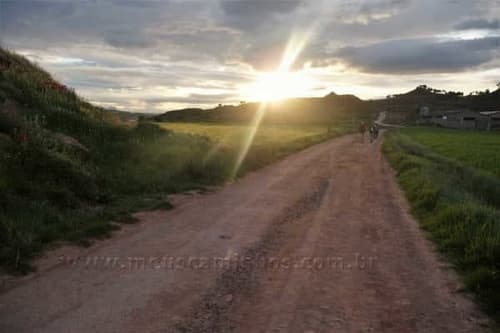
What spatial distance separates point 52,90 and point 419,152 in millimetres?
20204

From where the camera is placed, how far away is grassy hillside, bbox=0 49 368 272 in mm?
8016

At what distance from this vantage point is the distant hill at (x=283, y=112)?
4050 inches

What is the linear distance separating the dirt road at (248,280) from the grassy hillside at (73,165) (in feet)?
2.11

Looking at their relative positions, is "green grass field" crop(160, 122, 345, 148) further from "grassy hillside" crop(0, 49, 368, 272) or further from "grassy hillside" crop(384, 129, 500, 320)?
"grassy hillside" crop(384, 129, 500, 320)

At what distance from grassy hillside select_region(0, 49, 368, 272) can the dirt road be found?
64cm

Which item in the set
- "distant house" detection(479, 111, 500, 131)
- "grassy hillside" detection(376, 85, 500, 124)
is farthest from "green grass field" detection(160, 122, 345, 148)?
"grassy hillside" detection(376, 85, 500, 124)

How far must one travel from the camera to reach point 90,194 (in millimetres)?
10383

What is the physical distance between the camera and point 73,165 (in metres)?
11.0

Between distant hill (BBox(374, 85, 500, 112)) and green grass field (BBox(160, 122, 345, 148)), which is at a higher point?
distant hill (BBox(374, 85, 500, 112))

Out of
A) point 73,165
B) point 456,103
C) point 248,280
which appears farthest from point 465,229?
point 456,103

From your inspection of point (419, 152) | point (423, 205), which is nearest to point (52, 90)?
point (423, 205)

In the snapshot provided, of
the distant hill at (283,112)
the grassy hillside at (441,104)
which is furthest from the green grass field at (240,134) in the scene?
the grassy hillside at (441,104)

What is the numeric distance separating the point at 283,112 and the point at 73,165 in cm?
11359

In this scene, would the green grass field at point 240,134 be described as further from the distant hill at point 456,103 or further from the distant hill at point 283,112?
the distant hill at point 456,103
